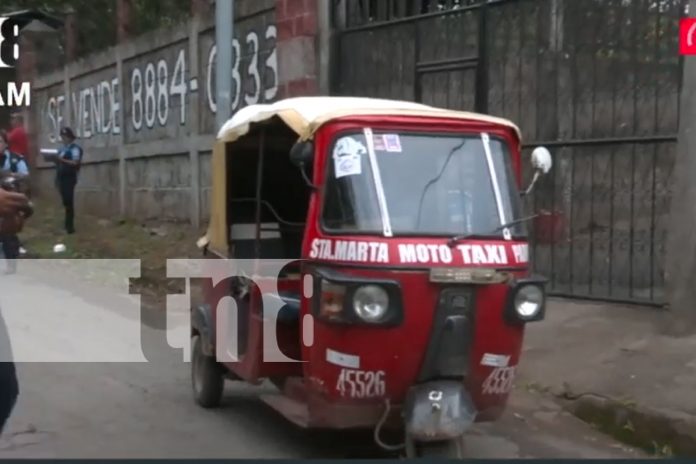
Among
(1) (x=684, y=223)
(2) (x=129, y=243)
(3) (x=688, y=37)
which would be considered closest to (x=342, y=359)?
(1) (x=684, y=223)

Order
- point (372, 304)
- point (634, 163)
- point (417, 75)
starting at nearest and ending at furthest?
point (372, 304) < point (634, 163) < point (417, 75)

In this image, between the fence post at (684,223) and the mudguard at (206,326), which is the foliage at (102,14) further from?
the fence post at (684,223)

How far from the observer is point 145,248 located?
1492cm

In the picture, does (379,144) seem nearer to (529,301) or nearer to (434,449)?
(529,301)

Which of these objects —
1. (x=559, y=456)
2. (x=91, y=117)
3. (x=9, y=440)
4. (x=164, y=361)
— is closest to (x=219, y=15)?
(x=164, y=361)

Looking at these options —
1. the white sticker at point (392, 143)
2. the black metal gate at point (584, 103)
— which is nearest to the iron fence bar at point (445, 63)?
the black metal gate at point (584, 103)

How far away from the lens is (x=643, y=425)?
644 centimetres

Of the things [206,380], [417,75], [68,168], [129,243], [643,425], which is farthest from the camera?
[68,168]

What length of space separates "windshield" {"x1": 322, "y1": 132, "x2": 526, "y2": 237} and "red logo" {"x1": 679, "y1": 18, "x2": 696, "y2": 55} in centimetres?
226

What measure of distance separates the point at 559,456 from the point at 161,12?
1920 centimetres

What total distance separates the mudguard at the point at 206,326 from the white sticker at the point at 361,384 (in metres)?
1.84

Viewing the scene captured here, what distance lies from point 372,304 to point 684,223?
124 inches

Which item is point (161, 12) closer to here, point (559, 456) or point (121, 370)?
point (121, 370)

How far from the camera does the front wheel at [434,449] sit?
5.40 m
